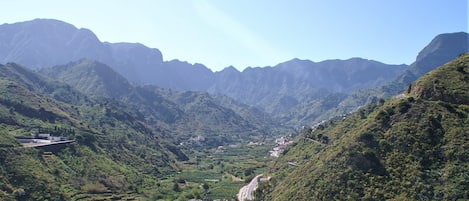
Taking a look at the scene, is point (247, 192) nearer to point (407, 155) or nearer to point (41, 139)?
point (407, 155)

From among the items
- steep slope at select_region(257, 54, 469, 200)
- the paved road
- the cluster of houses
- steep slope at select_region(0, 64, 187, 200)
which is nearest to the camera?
steep slope at select_region(257, 54, 469, 200)

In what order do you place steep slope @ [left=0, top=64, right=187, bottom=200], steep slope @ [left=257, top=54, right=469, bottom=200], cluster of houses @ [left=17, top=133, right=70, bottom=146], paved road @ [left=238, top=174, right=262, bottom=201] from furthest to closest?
1. cluster of houses @ [left=17, top=133, right=70, bottom=146]
2. paved road @ [left=238, top=174, right=262, bottom=201]
3. steep slope @ [left=0, top=64, right=187, bottom=200]
4. steep slope @ [left=257, top=54, right=469, bottom=200]

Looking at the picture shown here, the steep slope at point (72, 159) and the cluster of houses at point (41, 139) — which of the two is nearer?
the steep slope at point (72, 159)

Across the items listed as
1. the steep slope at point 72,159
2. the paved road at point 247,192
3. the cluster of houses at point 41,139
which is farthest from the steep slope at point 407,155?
the cluster of houses at point 41,139

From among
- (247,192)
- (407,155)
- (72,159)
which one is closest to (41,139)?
(72,159)

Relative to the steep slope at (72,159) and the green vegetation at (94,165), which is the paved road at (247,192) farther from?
the steep slope at (72,159)

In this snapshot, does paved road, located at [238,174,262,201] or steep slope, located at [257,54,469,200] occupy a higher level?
steep slope, located at [257,54,469,200]

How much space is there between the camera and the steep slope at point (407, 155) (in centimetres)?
5406

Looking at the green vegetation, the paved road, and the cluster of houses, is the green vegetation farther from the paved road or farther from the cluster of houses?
the cluster of houses

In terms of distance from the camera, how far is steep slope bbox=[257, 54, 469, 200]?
54.1 m

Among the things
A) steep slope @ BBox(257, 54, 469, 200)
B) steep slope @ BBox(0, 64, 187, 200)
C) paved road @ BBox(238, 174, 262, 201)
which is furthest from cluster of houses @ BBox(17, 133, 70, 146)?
steep slope @ BBox(257, 54, 469, 200)

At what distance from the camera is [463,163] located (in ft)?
178

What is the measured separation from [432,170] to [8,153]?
270 feet

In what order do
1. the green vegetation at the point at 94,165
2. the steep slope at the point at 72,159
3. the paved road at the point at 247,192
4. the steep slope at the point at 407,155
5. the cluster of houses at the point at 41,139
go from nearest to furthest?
the steep slope at the point at 407,155, the steep slope at the point at 72,159, the green vegetation at the point at 94,165, the paved road at the point at 247,192, the cluster of houses at the point at 41,139
